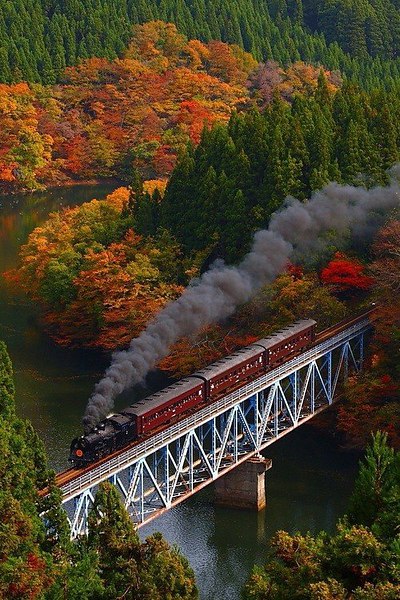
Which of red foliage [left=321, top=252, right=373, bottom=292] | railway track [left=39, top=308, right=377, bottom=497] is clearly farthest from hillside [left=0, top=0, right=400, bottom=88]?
railway track [left=39, top=308, right=377, bottom=497]

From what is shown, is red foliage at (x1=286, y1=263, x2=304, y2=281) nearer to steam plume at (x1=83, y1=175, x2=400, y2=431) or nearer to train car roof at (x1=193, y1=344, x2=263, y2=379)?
steam plume at (x1=83, y1=175, x2=400, y2=431)

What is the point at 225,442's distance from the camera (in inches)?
1745

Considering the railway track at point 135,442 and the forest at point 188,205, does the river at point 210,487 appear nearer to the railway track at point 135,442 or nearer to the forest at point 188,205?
the forest at point 188,205

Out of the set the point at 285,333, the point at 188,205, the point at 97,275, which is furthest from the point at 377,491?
the point at 188,205

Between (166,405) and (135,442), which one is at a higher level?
(166,405)

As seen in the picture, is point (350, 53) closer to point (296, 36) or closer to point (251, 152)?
point (296, 36)

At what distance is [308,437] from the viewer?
53.0 m

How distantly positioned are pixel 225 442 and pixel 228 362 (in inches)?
121

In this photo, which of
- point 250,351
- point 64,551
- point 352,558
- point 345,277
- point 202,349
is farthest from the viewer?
point 202,349

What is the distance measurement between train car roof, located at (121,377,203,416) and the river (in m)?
5.07

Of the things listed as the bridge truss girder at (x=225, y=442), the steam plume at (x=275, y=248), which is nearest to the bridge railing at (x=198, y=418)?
the bridge truss girder at (x=225, y=442)

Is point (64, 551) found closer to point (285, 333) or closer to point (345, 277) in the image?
point (285, 333)

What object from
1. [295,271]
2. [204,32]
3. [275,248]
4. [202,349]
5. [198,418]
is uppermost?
[204,32]

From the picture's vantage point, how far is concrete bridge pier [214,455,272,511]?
152 ft
